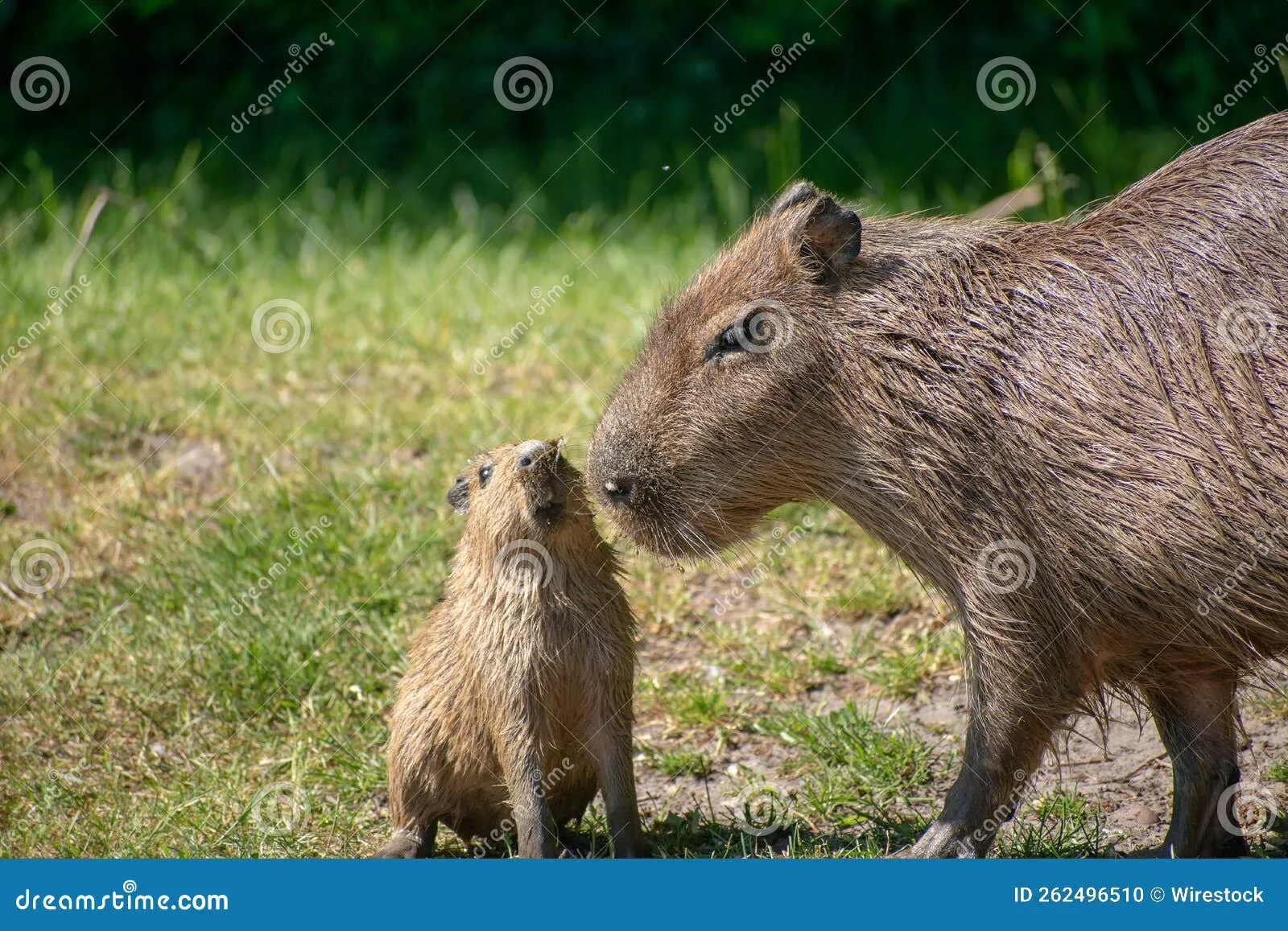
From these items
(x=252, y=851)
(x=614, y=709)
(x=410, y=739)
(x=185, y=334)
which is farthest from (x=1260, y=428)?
(x=185, y=334)

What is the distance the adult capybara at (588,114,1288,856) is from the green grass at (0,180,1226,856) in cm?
41

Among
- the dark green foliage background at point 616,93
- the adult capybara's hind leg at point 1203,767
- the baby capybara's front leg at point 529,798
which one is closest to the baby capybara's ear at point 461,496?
the baby capybara's front leg at point 529,798

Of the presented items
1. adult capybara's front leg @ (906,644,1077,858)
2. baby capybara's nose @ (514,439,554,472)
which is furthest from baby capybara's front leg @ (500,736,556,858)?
adult capybara's front leg @ (906,644,1077,858)

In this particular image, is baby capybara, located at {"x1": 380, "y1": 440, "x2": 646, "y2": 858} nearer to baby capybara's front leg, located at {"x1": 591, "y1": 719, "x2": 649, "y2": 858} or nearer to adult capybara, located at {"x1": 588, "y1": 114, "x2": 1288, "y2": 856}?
baby capybara's front leg, located at {"x1": 591, "y1": 719, "x2": 649, "y2": 858}

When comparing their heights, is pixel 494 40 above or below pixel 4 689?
above

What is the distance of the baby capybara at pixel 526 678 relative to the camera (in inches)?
131

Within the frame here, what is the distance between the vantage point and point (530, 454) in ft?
10.8

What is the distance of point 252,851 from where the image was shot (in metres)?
3.67

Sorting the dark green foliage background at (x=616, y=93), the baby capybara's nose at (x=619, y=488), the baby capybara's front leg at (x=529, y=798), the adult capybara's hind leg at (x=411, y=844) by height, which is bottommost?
the adult capybara's hind leg at (x=411, y=844)

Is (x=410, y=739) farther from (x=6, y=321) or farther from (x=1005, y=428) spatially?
(x=6, y=321)

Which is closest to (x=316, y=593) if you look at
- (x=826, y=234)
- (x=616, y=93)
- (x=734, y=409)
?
(x=734, y=409)

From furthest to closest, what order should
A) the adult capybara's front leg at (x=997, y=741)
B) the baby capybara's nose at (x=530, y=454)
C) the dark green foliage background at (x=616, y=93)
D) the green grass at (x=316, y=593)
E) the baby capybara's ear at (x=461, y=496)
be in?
the dark green foliage background at (x=616, y=93)
the green grass at (x=316, y=593)
the baby capybara's ear at (x=461, y=496)
the baby capybara's nose at (x=530, y=454)
the adult capybara's front leg at (x=997, y=741)

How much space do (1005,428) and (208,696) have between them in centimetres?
261

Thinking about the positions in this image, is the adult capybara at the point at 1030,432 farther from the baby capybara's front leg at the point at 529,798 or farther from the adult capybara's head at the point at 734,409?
the baby capybara's front leg at the point at 529,798
